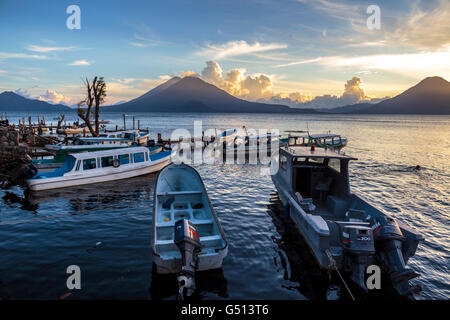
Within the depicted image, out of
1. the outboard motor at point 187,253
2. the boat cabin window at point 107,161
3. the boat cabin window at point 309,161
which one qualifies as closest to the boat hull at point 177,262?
the outboard motor at point 187,253

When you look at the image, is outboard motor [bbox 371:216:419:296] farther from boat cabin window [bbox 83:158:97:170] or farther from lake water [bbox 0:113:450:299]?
boat cabin window [bbox 83:158:97:170]

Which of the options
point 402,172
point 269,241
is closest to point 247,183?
point 269,241

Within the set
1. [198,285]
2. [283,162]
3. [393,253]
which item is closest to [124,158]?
[283,162]

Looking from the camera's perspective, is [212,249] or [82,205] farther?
[82,205]

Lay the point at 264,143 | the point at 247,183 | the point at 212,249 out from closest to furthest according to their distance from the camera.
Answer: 1. the point at 212,249
2. the point at 247,183
3. the point at 264,143

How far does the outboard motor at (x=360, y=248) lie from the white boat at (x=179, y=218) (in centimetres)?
403

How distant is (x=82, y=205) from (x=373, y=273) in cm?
1632

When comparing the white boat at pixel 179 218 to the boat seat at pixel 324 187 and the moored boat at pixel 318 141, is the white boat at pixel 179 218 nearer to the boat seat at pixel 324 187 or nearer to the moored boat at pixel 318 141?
the boat seat at pixel 324 187

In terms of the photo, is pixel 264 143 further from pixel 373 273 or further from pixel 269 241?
pixel 373 273

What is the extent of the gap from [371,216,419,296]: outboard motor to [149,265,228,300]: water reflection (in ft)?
17.3

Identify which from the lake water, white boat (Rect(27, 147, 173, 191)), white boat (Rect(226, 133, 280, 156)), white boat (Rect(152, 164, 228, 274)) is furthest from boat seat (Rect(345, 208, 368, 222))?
white boat (Rect(226, 133, 280, 156))
